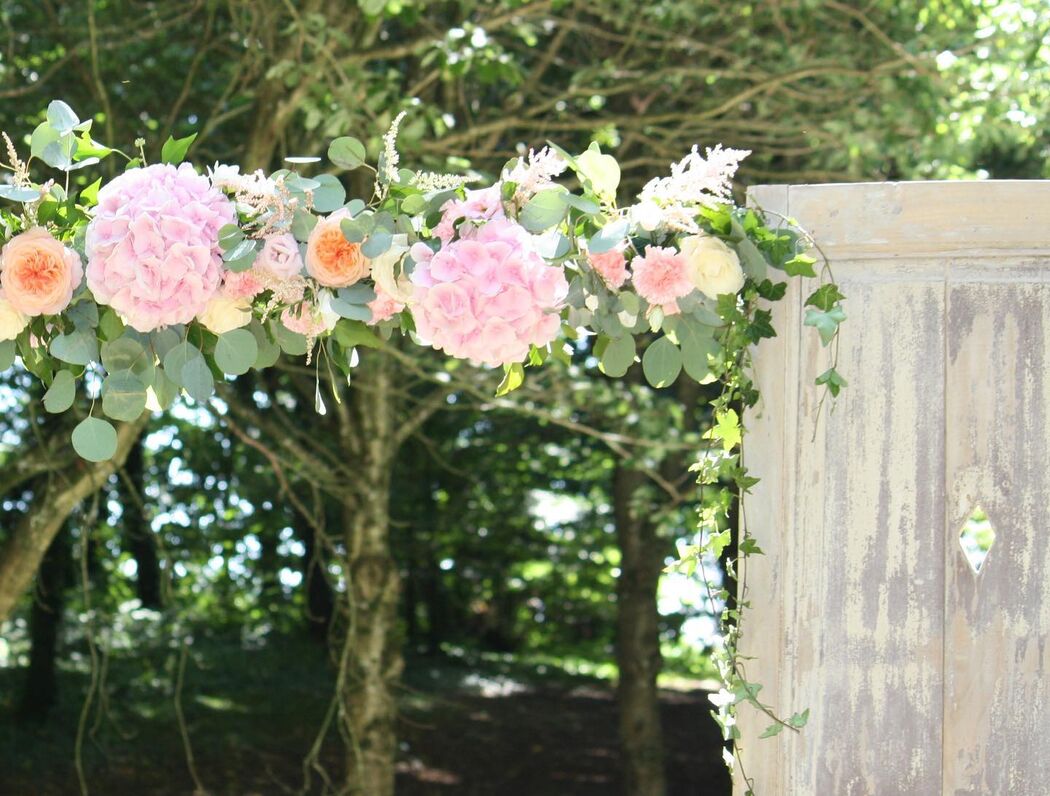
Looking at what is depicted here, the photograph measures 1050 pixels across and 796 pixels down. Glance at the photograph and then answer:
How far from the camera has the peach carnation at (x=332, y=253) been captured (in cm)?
182

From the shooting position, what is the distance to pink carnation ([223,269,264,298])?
72.1 inches

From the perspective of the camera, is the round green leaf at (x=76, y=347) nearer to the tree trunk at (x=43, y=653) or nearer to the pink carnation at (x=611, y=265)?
the pink carnation at (x=611, y=265)

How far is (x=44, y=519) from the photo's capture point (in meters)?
4.50

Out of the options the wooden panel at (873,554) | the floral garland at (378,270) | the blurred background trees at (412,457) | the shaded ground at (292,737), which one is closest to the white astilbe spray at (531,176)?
the floral garland at (378,270)

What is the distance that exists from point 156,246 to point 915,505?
3.73 ft

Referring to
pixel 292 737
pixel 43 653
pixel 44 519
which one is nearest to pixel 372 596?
pixel 44 519

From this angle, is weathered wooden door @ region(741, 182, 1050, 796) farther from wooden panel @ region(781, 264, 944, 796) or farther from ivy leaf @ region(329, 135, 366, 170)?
ivy leaf @ region(329, 135, 366, 170)

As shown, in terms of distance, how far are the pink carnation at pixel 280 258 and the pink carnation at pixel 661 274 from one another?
476 mm

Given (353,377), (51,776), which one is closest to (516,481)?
(51,776)

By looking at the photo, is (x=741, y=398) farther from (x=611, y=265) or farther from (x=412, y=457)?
(x=412, y=457)

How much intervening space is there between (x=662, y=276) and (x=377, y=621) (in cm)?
381

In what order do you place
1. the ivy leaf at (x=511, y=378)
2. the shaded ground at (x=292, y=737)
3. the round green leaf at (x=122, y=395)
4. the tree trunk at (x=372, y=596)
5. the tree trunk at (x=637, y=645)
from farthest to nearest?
the shaded ground at (x=292, y=737)
the tree trunk at (x=637, y=645)
the tree trunk at (x=372, y=596)
the ivy leaf at (x=511, y=378)
the round green leaf at (x=122, y=395)

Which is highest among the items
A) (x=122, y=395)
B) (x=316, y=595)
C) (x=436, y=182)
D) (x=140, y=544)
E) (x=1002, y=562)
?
(x=140, y=544)

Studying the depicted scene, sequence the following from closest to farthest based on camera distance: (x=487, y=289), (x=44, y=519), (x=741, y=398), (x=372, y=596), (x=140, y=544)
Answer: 1. (x=487, y=289)
2. (x=741, y=398)
3. (x=44, y=519)
4. (x=372, y=596)
5. (x=140, y=544)
